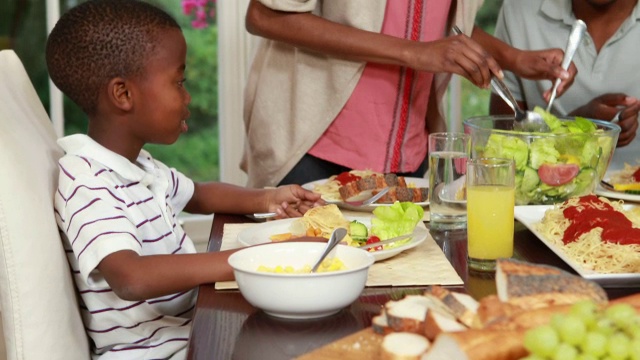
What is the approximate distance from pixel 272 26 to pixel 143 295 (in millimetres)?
1050

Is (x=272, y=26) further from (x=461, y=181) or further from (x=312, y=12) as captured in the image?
(x=461, y=181)

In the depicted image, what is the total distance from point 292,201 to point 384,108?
1.92ft

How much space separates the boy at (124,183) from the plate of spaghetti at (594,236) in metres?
0.57

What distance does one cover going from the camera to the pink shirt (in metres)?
2.42

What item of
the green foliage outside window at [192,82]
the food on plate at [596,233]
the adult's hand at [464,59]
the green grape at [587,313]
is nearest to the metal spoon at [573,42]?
the adult's hand at [464,59]

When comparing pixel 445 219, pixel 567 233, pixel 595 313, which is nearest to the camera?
pixel 595 313

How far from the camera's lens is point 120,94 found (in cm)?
172

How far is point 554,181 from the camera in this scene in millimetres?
1890

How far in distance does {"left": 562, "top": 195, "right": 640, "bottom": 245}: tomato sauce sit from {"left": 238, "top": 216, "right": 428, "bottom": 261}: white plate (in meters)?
0.25

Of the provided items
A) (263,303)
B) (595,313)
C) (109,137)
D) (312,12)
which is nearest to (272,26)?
→ (312,12)

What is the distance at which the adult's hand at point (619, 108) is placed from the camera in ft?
8.13

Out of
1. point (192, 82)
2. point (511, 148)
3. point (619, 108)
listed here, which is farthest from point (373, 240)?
point (192, 82)

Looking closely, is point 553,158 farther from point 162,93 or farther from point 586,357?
point 586,357

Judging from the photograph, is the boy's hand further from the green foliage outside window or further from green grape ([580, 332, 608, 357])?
the green foliage outside window
